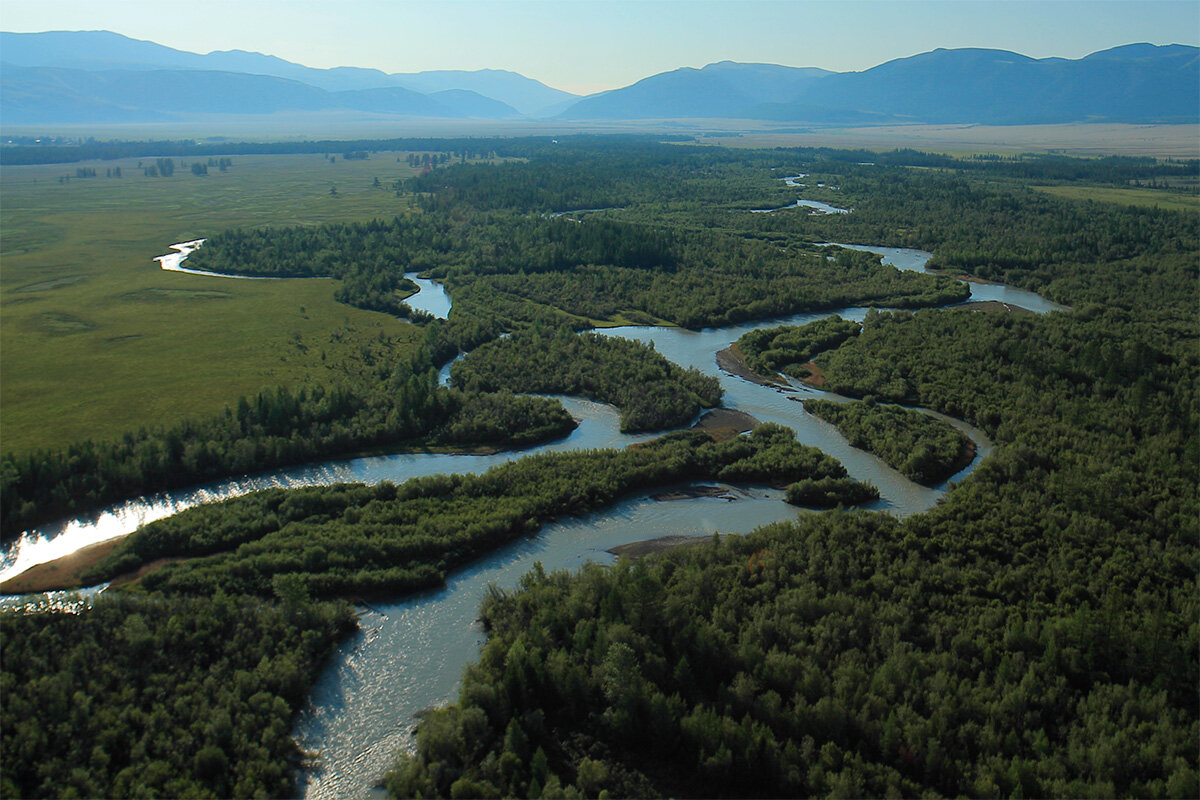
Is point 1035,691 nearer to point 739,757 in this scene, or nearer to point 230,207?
point 739,757

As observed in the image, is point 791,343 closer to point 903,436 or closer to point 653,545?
point 903,436

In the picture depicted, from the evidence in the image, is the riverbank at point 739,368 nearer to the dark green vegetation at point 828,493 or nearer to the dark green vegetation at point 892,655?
the dark green vegetation at point 892,655

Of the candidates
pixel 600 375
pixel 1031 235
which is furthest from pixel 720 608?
pixel 1031 235

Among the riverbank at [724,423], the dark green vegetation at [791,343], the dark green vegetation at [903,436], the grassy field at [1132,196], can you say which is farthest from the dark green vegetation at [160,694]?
the grassy field at [1132,196]

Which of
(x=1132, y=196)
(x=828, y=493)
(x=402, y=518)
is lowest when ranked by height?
(x=402, y=518)

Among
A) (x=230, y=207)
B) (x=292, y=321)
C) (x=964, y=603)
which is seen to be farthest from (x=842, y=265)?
(x=230, y=207)

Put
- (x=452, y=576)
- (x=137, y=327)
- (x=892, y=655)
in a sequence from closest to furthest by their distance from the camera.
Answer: (x=892, y=655)
(x=452, y=576)
(x=137, y=327)
